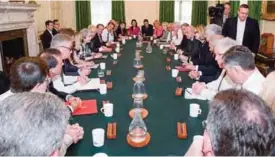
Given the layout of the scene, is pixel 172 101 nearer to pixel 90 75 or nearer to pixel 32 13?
pixel 90 75

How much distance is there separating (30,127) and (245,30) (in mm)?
3779

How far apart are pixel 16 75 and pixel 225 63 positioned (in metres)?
1.32

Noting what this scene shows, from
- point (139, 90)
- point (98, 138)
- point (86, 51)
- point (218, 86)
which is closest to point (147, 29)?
point (86, 51)

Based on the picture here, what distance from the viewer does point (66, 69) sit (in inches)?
132

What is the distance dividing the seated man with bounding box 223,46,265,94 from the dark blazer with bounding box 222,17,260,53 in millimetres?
2280

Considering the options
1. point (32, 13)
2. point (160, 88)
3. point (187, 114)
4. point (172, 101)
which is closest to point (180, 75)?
point (160, 88)

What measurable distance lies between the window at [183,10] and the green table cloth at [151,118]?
691cm

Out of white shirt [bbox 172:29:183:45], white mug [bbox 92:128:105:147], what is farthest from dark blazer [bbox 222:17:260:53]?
white mug [bbox 92:128:105:147]

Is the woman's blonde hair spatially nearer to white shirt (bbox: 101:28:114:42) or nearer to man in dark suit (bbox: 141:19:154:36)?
white shirt (bbox: 101:28:114:42)

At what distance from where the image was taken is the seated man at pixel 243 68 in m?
1.87

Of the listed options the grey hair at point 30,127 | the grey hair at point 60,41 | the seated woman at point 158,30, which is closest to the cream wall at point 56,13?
the seated woman at point 158,30

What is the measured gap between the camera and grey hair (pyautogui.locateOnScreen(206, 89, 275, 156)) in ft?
2.68

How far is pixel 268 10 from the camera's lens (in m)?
6.05

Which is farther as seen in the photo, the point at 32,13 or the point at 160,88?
the point at 32,13
